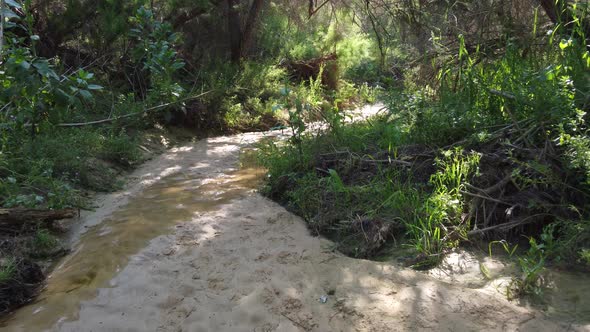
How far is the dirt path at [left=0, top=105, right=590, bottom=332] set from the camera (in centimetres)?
283

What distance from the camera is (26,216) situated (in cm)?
404

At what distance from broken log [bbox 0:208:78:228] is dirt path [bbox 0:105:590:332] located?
24cm

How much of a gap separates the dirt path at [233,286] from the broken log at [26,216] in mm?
236

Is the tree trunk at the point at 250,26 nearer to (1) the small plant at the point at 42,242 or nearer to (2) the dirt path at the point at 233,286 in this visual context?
(2) the dirt path at the point at 233,286

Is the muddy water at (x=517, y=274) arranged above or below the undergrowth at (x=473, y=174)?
below

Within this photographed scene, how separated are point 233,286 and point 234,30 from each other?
8325 mm

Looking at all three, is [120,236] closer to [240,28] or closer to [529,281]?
[529,281]

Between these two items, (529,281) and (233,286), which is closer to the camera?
(529,281)

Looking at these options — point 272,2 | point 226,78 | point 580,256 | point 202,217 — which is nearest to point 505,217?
point 580,256

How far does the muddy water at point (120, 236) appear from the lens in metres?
3.08

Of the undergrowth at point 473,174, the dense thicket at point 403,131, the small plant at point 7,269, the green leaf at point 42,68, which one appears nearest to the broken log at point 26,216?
the dense thicket at point 403,131

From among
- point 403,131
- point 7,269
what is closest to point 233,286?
point 7,269

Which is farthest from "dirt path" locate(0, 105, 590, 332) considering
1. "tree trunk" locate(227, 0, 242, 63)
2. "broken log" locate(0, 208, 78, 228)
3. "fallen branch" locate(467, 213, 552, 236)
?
"tree trunk" locate(227, 0, 242, 63)

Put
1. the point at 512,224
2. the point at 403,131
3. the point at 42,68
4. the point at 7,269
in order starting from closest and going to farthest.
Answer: the point at 7,269, the point at 512,224, the point at 42,68, the point at 403,131
